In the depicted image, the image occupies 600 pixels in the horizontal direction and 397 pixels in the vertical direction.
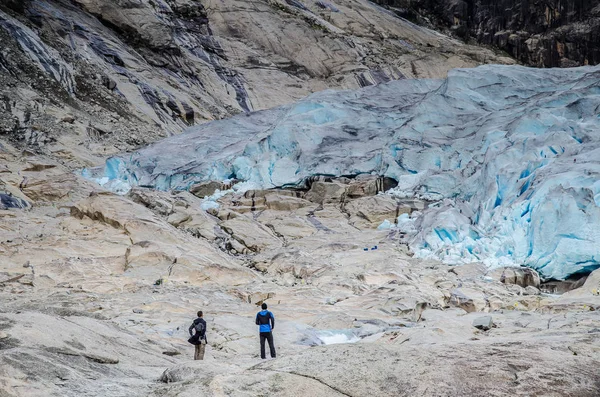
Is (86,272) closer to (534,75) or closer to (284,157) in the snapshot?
(284,157)

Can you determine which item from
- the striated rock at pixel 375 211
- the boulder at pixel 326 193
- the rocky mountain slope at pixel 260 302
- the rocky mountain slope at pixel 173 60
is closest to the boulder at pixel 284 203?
the rocky mountain slope at pixel 260 302

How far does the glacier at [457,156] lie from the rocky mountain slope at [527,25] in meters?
28.6

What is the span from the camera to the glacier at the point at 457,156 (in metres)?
14.7

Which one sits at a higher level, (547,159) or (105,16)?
(105,16)

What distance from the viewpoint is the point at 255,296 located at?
460 inches

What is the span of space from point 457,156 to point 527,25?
4070cm

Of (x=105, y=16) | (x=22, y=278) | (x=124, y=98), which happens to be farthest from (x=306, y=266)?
(x=105, y=16)

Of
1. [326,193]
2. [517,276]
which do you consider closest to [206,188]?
[326,193]

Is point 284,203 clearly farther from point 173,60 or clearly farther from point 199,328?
point 173,60

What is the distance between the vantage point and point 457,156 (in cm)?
2031

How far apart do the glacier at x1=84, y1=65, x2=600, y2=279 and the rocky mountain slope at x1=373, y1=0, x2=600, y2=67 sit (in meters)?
28.6

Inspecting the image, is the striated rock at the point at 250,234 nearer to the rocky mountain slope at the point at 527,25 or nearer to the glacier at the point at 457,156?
the glacier at the point at 457,156

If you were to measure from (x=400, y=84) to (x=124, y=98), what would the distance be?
595 inches

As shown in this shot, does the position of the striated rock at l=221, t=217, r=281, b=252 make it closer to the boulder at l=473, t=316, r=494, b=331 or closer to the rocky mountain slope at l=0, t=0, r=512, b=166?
the boulder at l=473, t=316, r=494, b=331
